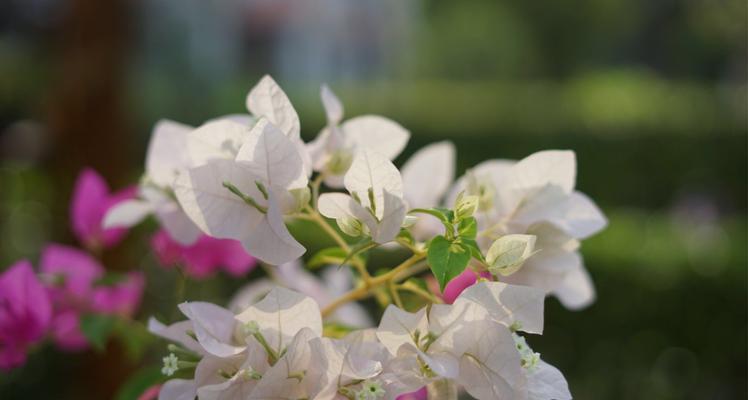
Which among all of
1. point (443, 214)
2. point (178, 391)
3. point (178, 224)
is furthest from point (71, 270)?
point (443, 214)

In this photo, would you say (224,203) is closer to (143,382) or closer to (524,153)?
(143,382)

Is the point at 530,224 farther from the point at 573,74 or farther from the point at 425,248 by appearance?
the point at 573,74

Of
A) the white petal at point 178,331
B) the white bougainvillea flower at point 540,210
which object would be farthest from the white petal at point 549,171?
the white petal at point 178,331

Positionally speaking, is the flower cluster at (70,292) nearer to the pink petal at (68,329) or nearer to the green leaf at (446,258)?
the pink petal at (68,329)

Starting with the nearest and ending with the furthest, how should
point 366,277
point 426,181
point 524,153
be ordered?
1. point 366,277
2. point 426,181
3. point 524,153

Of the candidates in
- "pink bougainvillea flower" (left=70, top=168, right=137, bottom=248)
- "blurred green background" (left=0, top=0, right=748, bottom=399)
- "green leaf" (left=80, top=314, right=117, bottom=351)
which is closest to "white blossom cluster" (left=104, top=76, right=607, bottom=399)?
"green leaf" (left=80, top=314, right=117, bottom=351)

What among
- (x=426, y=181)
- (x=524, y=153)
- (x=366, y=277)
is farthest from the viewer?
(x=524, y=153)
